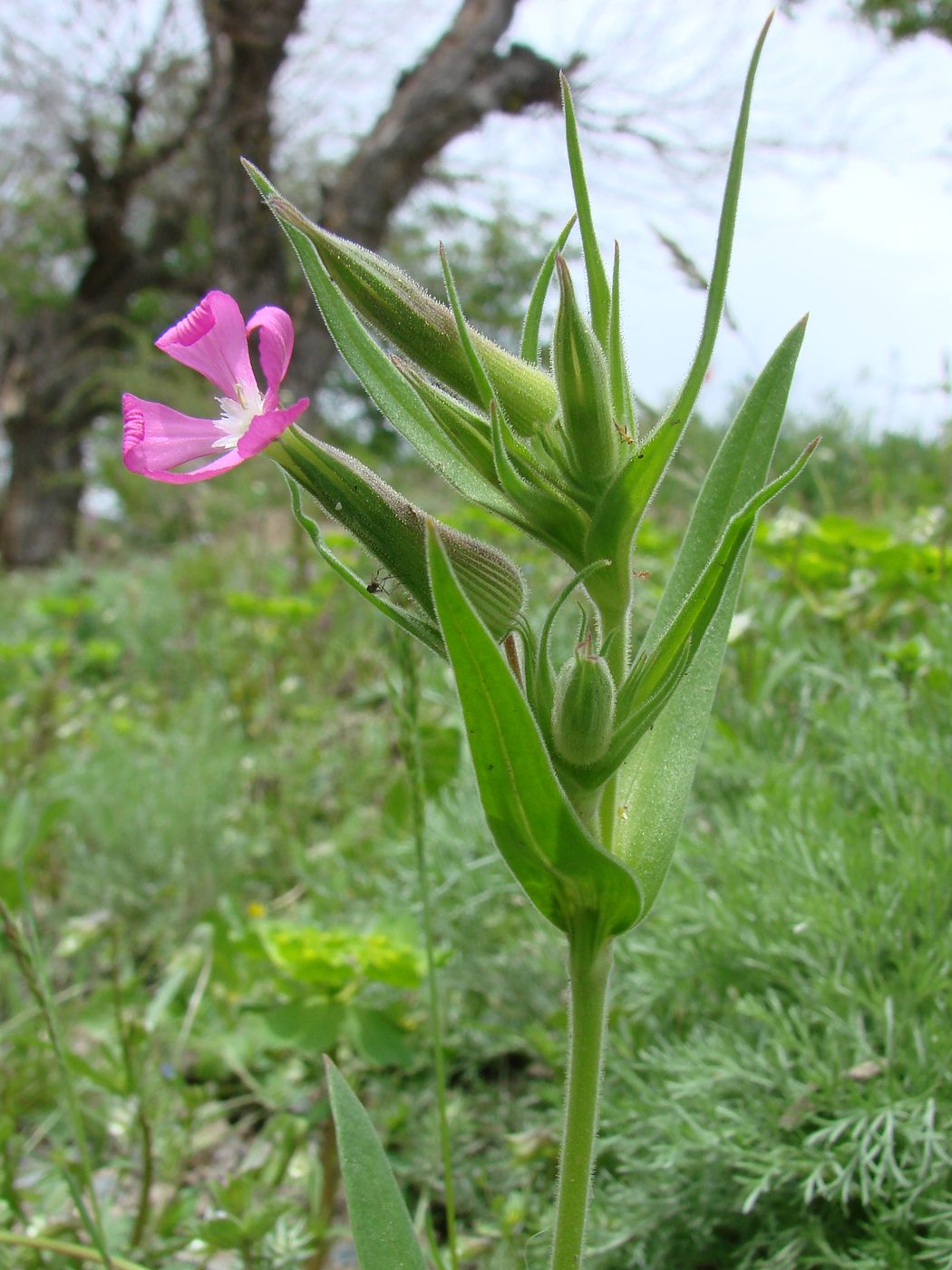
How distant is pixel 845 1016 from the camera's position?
3.51 feet

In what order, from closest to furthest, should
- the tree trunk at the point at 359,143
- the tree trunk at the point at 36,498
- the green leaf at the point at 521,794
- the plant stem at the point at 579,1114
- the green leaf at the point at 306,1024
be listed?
1. the green leaf at the point at 521,794
2. the plant stem at the point at 579,1114
3. the green leaf at the point at 306,1024
4. the tree trunk at the point at 359,143
5. the tree trunk at the point at 36,498

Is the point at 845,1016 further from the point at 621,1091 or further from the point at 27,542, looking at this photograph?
the point at 27,542

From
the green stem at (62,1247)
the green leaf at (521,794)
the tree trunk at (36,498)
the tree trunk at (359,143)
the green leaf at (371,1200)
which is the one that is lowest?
the green stem at (62,1247)

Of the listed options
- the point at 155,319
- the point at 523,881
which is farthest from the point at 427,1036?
the point at 155,319

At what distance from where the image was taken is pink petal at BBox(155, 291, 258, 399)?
2.34ft

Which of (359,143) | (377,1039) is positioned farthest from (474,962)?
(359,143)

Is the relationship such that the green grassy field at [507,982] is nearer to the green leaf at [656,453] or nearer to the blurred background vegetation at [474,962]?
the blurred background vegetation at [474,962]

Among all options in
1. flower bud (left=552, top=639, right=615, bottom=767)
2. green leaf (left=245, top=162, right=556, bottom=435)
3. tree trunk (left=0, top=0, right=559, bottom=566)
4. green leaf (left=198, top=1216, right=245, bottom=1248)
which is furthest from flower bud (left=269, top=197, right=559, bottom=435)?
tree trunk (left=0, top=0, right=559, bottom=566)

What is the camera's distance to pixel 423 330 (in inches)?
30.4

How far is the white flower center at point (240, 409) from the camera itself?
2.55 feet

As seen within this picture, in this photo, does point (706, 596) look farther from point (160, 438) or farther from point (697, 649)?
point (160, 438)

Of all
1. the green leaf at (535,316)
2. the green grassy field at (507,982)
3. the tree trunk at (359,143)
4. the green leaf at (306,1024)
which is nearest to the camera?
the green leaf at (535,316)

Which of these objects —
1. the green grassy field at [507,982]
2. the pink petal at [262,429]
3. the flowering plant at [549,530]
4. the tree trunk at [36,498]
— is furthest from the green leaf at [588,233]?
the tree trunk at [36,498]

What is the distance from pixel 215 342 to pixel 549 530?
29 centimetres
